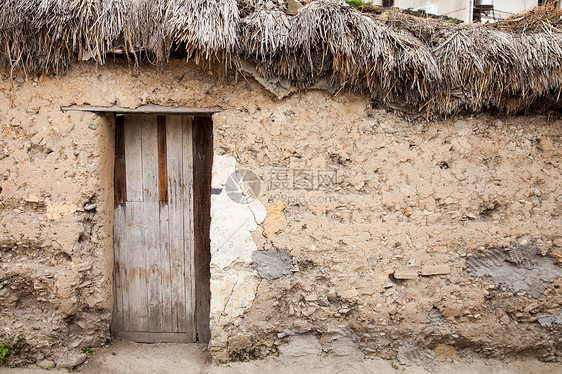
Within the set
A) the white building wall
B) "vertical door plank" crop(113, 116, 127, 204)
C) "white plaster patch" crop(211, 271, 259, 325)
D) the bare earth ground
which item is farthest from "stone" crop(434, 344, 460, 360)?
the white building wall

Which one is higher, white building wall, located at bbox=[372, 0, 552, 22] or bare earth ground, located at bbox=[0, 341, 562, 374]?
white building wall, located at bbox=[372, 0, 552, 22]

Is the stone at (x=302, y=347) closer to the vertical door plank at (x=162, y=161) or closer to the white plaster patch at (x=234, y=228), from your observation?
the white plaster patch at (x=234, y=228)

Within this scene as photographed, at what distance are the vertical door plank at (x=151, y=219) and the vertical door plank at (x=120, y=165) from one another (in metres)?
0.16

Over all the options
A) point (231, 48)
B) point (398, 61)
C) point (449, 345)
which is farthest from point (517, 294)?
point (231, 48)

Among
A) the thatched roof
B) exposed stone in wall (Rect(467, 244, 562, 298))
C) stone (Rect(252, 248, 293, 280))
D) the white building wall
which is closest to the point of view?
the thatched roof

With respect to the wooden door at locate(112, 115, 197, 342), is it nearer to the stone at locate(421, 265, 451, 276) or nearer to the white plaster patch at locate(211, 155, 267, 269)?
the white plaster patch at locate(211, 155, 267, 269)

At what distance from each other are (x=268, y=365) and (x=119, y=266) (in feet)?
4.71

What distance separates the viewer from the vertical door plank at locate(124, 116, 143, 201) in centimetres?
295

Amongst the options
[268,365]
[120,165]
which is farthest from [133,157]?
[268,365]

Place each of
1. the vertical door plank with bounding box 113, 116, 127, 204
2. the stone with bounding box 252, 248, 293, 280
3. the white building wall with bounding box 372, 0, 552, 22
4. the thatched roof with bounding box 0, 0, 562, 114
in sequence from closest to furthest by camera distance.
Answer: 1. the thatched roof with bounding box 0, 0, 562, 114
2. the stone with bounding box 252, 248, 293, 280
3. the vertical door plank with bounding box 113, 116, 127, 204
4. the white building wall with bounding box 372, 0, 552, 22

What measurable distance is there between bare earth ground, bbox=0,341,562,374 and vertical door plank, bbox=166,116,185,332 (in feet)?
1.14

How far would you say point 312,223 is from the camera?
2752 millimetres

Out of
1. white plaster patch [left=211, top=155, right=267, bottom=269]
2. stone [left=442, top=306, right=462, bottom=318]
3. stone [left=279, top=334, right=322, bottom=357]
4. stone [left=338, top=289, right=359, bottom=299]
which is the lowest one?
stone [left=279, top=334, right=322, bottom=357]

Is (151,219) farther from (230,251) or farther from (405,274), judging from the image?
(405,274)
